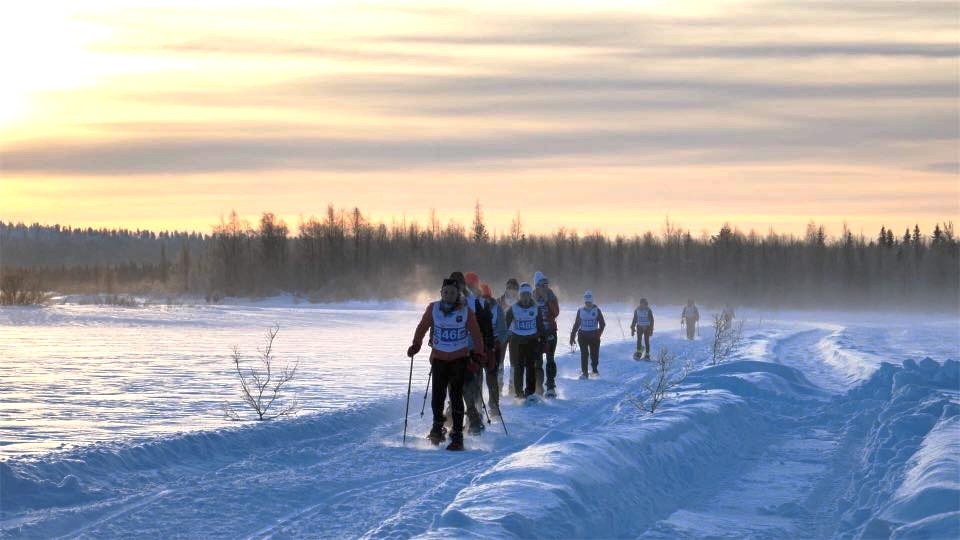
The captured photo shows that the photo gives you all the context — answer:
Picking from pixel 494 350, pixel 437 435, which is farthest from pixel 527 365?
pixel 437 435

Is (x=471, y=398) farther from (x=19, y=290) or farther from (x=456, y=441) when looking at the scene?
(x=19, y=290)

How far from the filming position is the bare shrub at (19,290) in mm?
61469

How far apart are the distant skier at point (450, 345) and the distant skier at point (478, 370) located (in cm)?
18

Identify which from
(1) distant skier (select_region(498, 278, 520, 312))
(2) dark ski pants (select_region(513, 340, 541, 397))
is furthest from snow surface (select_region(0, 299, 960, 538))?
(1) distant skier (select_region(498, 278, 520, 312))

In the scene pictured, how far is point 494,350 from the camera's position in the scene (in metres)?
14.5

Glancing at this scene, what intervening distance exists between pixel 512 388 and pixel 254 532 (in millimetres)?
10259

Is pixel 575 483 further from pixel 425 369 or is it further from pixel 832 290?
pixel 832 290

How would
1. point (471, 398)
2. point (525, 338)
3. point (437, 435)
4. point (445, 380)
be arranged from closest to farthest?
point (437, 435)
point (445, 380)
point (471, 398)
point (525, 338)

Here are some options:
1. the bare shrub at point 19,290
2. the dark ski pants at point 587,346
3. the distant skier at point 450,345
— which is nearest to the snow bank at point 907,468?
the distant skier at point 450,345

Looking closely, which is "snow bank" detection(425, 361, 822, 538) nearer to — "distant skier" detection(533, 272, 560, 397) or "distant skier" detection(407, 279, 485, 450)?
"distant skier" detection(407, 279, 485, 450)

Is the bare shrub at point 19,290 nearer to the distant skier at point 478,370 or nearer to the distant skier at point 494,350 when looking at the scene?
the distant skier at point 494,350

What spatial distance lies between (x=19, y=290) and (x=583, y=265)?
265 feet

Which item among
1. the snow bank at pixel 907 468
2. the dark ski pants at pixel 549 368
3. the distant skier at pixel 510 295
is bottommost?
the snow bank at pixel 907 468

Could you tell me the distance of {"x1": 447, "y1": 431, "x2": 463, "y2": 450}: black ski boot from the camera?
11.8 m
